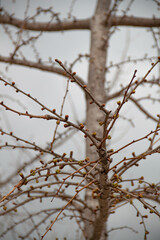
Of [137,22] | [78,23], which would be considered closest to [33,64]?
[78,23]

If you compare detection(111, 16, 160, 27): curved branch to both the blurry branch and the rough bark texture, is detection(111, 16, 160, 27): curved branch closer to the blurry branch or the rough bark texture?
the blurry branch

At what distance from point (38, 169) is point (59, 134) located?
1.34m

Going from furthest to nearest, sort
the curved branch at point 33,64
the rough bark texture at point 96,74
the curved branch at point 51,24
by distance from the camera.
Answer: the curved branch at point 51,24
the curved branch at point 33,64
the rough bark texture at point 96,74

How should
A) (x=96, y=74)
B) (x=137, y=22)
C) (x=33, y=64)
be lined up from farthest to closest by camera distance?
(x=137, y=22) < (x=33, y=64) < (x=96, y=74)

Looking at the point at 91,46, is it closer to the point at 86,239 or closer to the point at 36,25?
the point at 36,25

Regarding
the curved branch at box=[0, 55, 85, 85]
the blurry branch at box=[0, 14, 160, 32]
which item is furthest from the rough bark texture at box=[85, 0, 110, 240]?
the curved branch at box=[0, 55, 85, 85]

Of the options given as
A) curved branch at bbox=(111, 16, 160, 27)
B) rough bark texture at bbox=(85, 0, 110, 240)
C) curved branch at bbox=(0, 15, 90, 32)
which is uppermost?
curved branch at bbox=(0, 15, 90, 32)

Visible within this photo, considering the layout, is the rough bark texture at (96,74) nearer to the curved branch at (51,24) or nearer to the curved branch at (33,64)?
the curved branch at (51,24)

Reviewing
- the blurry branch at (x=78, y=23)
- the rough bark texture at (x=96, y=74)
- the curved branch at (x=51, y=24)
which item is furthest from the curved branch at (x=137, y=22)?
the curved branch at (x=51, y=24)

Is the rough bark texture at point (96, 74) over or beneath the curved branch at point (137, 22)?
beneath

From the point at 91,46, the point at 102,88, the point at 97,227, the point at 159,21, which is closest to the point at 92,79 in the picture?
the point at 102,88

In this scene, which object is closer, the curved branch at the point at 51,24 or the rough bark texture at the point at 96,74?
the rough bark texture at the point at 96,74

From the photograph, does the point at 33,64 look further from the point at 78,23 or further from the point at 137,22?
the point at 137,22

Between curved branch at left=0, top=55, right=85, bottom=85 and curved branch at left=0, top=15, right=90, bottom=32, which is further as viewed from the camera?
curved branch at left=0, top=15, right=90, bottom=32
